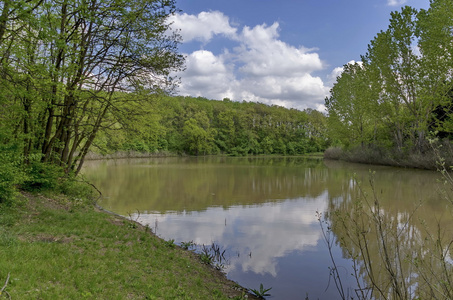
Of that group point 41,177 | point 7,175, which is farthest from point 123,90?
point 7,175

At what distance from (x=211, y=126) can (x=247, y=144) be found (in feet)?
32.5

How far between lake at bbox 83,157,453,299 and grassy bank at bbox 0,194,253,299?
41.6 inches

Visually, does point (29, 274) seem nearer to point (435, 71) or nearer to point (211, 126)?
point (435, 71)

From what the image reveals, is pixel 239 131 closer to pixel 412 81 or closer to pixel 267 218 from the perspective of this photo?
pixel 412 81

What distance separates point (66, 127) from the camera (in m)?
10.8

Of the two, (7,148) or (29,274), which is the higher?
(7,148)

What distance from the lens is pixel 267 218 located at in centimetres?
1091

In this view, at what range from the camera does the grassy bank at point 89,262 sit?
3822mm

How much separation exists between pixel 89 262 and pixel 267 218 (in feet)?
23.7

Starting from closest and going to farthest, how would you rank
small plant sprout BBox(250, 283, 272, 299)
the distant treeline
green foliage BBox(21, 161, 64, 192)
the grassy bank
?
the grassy bank < small plant sprout BBox(250, 283, 272, 299) < green foliage BBox(21, 161, 64, 192) < the distant treeline

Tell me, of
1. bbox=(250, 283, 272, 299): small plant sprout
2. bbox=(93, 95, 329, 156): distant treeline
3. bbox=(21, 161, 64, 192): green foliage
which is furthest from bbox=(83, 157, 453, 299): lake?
bbox=(93, 95, 329, 156): distant treeline

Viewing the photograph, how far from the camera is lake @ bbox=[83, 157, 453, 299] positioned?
6.36 metres

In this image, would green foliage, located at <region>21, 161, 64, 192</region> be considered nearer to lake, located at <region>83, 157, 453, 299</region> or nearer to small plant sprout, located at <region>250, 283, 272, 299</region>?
lake, located at <region>83, 157, 453, 299</region>

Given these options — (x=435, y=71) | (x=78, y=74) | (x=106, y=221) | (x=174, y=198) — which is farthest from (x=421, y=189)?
(x=78, y=74)
